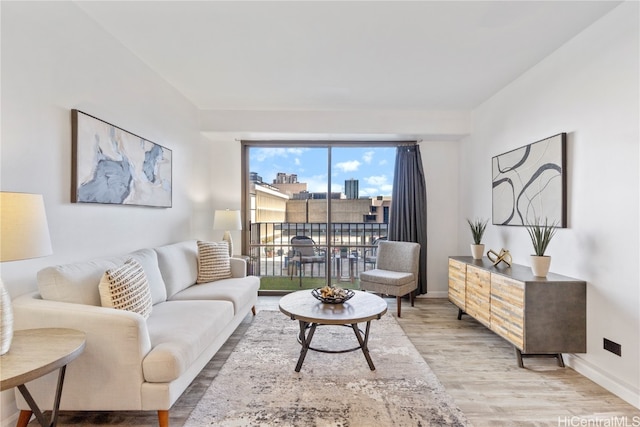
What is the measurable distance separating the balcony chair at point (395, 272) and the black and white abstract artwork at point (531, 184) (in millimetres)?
1124

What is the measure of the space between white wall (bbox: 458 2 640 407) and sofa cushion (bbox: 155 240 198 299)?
11.3ft

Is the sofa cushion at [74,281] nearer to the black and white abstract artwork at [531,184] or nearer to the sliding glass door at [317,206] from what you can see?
the sliding glass door at [317,206]

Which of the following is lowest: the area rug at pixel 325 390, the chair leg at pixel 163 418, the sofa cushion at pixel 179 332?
the area rug at pixel 325 390

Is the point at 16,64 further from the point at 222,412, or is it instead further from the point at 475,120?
the point at 475,120

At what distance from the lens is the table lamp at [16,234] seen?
1.32m

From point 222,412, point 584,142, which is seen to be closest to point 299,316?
point 222,412

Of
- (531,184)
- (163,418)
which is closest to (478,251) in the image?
(531,184)

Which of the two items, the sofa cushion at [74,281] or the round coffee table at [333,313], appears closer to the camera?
the sofa cushion at [74,281]

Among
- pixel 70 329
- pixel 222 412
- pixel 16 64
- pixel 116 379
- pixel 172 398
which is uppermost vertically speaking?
pixel 16 64

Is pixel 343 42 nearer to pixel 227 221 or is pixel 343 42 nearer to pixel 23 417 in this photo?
pixel 227 221

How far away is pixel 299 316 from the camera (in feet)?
7.75

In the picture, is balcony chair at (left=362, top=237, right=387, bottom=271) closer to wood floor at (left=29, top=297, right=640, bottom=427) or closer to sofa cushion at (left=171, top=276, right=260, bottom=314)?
wood floor at (left=29, top=297, right=640, bottom=427)

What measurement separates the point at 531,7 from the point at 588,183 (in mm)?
1369

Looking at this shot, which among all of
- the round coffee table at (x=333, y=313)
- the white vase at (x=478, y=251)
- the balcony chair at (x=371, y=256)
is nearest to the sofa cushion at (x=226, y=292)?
the round coffee table at (x=333, y=313)
